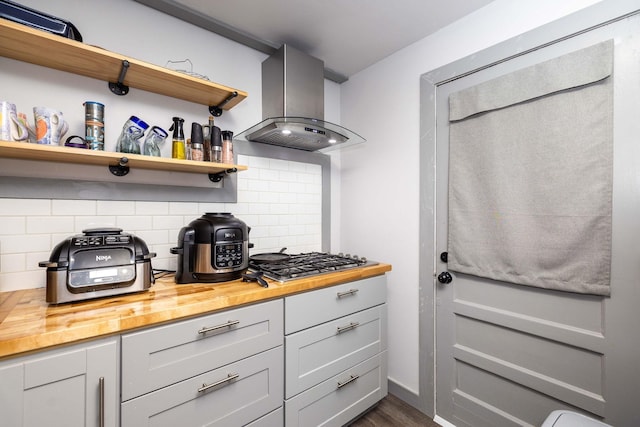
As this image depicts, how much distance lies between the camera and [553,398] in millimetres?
1348

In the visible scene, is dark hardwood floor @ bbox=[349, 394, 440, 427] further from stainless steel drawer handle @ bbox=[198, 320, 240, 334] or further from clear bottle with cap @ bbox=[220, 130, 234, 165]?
clear bottle with cap @ bbox=[220, 130, 234, 165]

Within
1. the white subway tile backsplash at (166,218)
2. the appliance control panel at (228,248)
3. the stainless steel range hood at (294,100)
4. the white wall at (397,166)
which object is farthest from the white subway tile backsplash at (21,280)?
the white wall at (397,166)

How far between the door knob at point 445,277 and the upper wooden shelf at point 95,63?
5.45 feet

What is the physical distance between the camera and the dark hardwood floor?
175cm

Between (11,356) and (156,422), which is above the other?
(11,356)

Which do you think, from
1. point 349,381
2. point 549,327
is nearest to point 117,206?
point 349,381

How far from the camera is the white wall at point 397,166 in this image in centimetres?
178

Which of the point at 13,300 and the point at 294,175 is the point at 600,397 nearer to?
the point at 294,175

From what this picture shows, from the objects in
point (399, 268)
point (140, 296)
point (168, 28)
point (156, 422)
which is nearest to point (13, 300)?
point (140, 296)

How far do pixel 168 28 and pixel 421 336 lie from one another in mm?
2500

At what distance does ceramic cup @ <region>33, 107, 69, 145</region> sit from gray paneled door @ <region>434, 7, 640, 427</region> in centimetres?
199

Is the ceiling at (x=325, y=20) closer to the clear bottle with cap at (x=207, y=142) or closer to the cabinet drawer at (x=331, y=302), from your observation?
the clear bottle with cap at (x=207, y=142)

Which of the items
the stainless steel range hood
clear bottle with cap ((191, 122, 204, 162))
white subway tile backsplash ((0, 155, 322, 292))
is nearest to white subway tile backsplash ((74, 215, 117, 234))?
white subway tile backsplash ((0, 155, 322, 292))

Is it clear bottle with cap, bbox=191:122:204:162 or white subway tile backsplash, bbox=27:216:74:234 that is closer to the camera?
white subway tile backsplash, bbox=27:216:74:234
